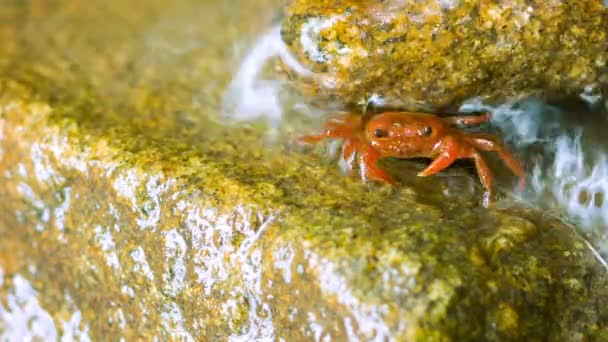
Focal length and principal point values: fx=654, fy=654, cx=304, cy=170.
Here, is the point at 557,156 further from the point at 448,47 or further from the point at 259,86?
the point at 259,86

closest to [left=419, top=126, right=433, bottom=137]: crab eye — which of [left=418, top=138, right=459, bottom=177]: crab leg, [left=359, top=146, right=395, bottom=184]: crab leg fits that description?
[left=418, top=138, right=459, bottom=177]: crab leg

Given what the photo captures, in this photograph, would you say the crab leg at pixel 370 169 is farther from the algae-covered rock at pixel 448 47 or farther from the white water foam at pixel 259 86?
the white water foam at pixel 259 86

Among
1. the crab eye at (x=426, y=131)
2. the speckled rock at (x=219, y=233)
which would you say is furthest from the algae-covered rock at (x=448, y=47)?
the speckled rock at (x=219, y=233)

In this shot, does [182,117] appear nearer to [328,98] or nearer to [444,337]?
[328,98]

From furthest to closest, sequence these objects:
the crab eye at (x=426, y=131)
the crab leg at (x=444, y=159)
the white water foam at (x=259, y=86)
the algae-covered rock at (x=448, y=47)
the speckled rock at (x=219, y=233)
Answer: the white water foam at (x=259, y=86)
the crab eye at (x=426, y=131)
the crab leg at (x=444, y=159)
the algae-covered rock at (x=448, y=47)
the speckled rock at (x=219, y=233)

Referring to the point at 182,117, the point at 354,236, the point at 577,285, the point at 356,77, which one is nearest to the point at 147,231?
the point at 182,117

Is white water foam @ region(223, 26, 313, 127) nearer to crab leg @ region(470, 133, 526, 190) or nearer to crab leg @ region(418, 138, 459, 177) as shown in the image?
crab leg @ region(418, 138, 459, 177)
